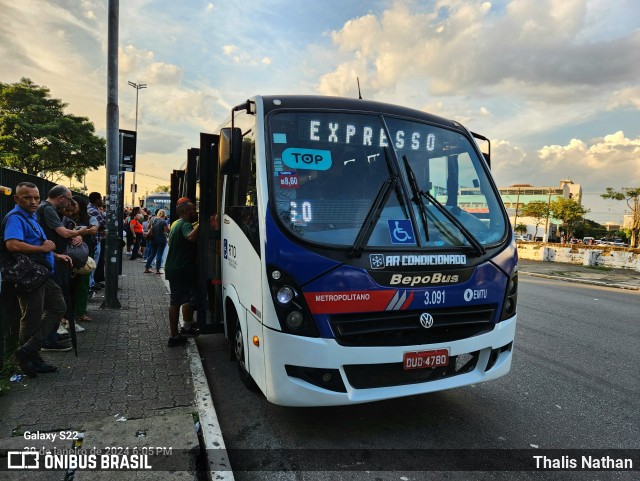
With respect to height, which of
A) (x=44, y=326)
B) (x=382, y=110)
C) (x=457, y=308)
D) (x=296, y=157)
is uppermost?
(x=382, y=110)

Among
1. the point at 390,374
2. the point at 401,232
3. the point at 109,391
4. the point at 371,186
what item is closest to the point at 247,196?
the point at 371,186

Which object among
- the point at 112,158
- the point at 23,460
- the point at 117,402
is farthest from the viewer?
the point at 112,158

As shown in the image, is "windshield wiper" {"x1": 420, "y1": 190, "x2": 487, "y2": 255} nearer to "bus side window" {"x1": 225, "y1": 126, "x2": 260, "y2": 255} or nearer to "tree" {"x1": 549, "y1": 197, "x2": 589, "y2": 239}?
"bus side window" {"x1": 225, "y1": 126, "x2": 260, "y2": 255}

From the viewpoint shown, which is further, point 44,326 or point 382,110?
point 44,326

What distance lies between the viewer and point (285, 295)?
9.80ft

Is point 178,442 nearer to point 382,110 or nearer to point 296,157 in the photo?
point 296,157

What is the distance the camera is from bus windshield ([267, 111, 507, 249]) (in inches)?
128

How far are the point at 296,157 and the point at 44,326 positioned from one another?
3380mm

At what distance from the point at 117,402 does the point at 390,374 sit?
2405 mm

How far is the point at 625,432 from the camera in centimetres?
359

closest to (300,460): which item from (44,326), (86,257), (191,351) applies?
(191,351)

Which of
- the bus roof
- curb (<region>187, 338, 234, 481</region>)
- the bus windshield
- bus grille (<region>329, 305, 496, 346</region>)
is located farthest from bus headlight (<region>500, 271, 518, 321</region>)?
curb (<region>187, 338, 234, 481</region>)

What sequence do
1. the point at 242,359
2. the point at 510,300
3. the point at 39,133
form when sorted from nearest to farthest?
the point at 510,300, the point at 242,359, the point at 39,133

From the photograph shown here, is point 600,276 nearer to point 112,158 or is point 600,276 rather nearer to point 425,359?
point 425,359
